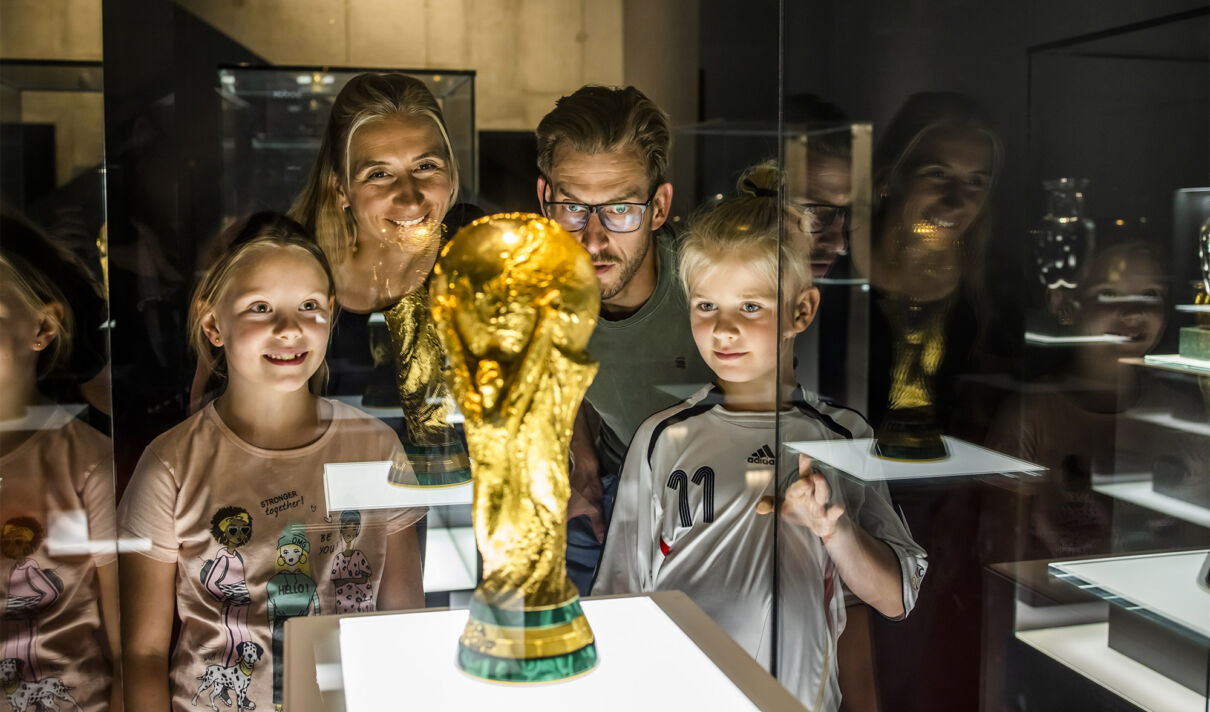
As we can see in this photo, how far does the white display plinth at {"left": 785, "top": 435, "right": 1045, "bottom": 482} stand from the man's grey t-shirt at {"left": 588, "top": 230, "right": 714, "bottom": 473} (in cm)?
32

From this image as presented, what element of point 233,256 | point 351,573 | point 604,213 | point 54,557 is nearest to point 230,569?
point 351,573

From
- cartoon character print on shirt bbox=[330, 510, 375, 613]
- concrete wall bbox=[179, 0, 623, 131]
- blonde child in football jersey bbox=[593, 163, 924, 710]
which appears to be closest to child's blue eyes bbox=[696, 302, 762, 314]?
blonde child in football jersey bbox=[593, 163, 924, 710]

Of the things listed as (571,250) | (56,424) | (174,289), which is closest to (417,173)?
(174,289)

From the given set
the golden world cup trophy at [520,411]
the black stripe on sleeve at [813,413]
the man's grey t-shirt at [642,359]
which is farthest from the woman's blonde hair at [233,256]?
the black stripe on sleeve at [813,413]

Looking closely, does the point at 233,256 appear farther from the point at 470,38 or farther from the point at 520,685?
the point at 520,685

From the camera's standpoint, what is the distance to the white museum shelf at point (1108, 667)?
67.4 inches

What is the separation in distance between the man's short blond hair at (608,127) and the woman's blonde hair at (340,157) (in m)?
0.31

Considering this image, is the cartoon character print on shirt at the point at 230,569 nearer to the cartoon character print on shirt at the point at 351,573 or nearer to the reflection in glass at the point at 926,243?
the cartoon character print on shirt at the point at 351,573

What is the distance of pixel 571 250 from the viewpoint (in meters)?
1.41

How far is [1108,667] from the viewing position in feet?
5.97

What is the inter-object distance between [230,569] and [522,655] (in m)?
0.98

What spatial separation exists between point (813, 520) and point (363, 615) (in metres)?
1.05

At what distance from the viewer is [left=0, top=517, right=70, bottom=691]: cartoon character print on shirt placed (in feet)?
6.91

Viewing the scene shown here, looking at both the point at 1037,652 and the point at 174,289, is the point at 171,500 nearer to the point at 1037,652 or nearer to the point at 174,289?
the point at 174,289
